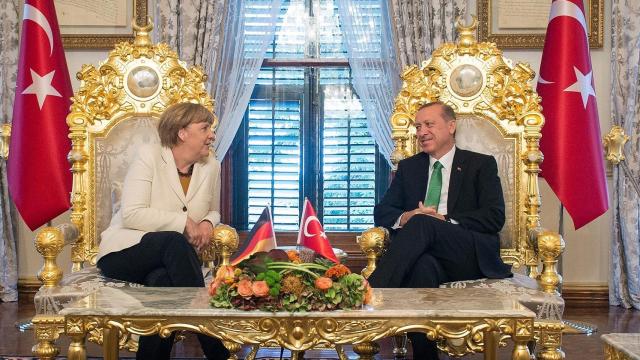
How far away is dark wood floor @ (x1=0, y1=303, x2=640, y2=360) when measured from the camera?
4148 mm

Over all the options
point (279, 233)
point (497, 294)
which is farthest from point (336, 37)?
point (497, 294)

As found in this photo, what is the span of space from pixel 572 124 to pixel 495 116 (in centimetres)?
68

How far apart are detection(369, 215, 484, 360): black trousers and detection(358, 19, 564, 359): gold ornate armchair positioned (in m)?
0.43

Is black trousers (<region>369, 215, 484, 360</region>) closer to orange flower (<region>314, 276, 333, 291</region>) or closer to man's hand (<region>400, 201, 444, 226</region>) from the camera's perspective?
man's hand (<region>400, 201, 444, 226</region>)

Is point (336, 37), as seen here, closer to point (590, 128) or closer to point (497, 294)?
point (590, 128)

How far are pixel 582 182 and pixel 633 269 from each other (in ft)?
3.46

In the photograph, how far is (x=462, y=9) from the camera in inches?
211

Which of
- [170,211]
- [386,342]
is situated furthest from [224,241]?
[386,342]

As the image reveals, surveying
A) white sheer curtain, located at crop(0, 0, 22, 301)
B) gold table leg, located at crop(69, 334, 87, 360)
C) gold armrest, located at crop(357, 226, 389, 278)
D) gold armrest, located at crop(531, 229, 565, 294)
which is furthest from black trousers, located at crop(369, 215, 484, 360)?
white sheer curtain, located at crop(0, 0, 22, 301)

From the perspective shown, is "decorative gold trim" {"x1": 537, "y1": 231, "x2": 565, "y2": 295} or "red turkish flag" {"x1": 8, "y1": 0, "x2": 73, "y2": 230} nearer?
"decorative gold trim" {"x1": 537, "y1": 231, "x2": 565, "y2": 295}

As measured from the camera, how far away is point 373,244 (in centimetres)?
378

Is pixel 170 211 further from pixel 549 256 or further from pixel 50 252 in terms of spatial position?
pixel 549 256

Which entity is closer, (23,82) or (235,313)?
(235,313)

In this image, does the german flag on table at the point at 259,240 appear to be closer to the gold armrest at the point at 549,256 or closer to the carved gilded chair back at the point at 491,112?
the gold armrest at the point at 549,256
